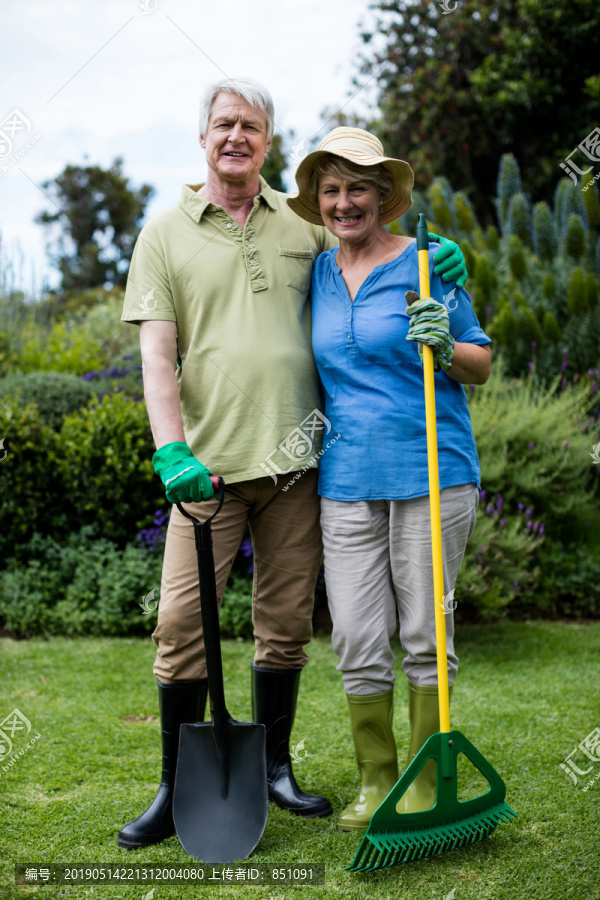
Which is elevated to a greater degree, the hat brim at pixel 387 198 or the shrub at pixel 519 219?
the shrub at pixel 519 219

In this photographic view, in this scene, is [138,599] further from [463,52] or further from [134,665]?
[463,52]

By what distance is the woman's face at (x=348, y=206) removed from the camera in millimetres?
2375

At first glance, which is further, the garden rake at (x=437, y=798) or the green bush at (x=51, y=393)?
the green bush at (x=51, y=393)

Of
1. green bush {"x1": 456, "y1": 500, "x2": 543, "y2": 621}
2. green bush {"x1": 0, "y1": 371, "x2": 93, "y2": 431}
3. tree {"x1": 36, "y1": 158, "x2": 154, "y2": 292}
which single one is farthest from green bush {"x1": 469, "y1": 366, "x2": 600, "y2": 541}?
tree {"x1": 36, "y1": 158, "x2": 154, "y2": 292}

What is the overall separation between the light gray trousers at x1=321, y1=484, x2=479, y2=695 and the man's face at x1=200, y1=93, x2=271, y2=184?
1.07m

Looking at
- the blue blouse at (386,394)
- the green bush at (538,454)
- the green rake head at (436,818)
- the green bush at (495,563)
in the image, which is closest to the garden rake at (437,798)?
the green rake head at (436,818)

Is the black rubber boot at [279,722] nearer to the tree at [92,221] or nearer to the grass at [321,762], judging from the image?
the grass at [321,762]

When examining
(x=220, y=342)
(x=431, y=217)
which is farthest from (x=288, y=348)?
(x=431, y=217)

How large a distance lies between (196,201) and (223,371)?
568mm

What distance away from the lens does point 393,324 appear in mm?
2352

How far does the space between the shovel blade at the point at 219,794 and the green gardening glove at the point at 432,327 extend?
4.02 feet

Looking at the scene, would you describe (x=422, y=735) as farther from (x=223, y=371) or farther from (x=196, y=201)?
(x=196, y=201)

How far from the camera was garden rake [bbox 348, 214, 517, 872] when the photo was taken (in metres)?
2.12

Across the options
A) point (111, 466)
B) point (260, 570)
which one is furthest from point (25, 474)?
point (260, 570)
